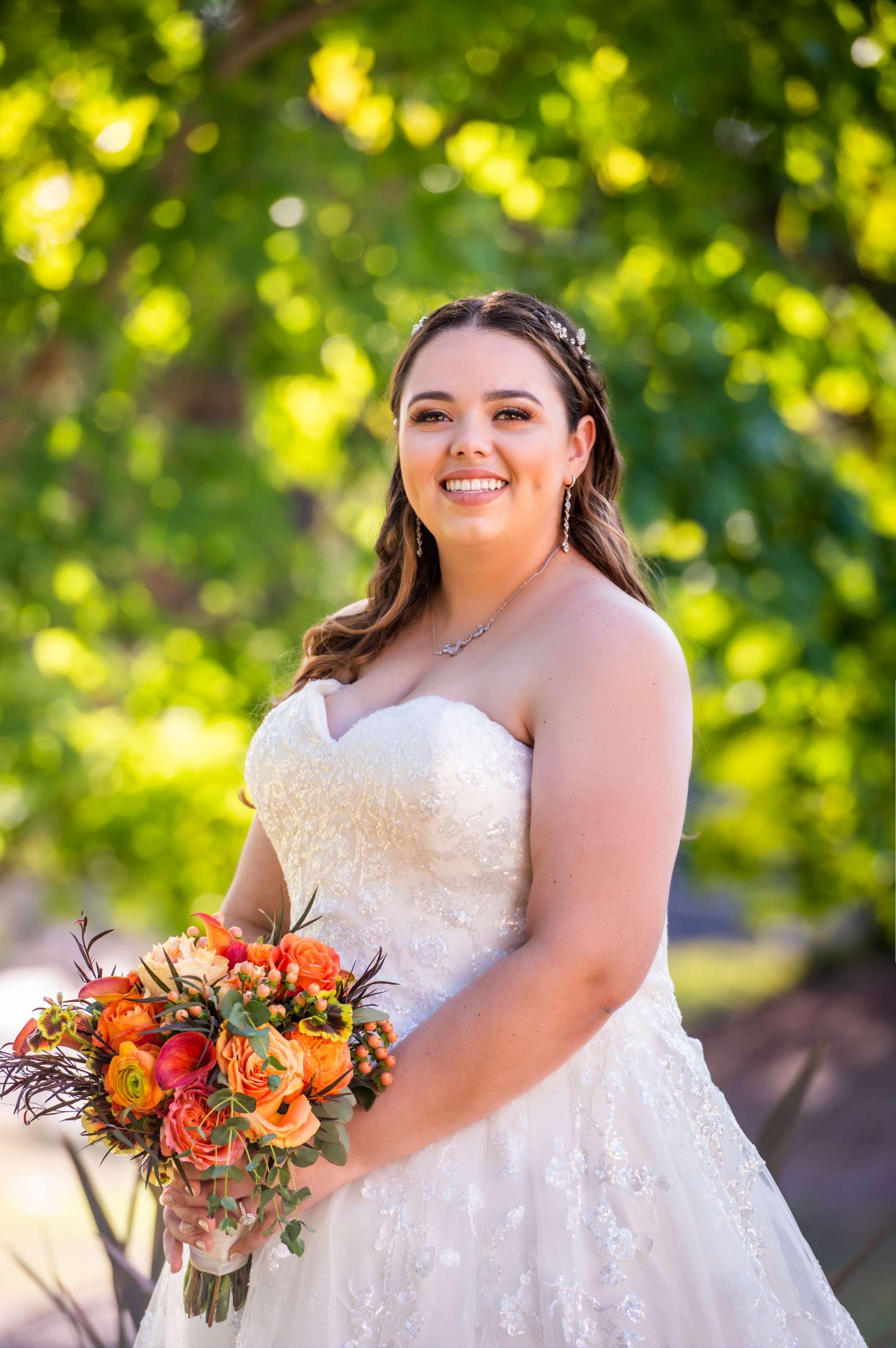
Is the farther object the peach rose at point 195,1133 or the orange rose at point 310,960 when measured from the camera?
the orange rose at point 310,960

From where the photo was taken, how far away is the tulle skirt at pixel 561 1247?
6.98 feet

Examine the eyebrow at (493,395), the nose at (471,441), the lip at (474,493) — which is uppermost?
the eyebrow at (493,395)

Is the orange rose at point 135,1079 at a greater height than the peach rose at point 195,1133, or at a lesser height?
greater

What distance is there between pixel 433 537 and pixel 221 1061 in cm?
137

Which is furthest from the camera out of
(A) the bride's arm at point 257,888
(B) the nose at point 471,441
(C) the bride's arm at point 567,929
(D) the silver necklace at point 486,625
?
(A) the bride's arm at point 257,888

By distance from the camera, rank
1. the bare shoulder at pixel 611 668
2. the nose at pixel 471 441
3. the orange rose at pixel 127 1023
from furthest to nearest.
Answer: the nose at pixel 471 441 < the bare shoulder at pixel 611 668 < the orange rose at pixel 127 1023

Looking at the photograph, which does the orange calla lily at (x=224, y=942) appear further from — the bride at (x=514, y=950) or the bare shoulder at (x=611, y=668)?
the bare shoulder at (x=611, y=668)

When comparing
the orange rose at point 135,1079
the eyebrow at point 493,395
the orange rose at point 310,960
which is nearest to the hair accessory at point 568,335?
the eyebrow at point 493,395

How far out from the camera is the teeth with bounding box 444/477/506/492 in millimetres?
2498

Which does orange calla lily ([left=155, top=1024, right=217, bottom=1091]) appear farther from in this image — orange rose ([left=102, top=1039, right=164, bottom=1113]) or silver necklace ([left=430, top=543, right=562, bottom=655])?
silver necklace ([left=430, top=543, right=562, bottom=655])

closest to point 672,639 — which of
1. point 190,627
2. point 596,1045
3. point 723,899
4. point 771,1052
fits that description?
point 596,1045

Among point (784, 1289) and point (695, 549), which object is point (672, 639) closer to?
point (784, 1289)

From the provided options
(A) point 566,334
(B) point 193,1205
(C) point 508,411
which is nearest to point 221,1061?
(B) point 193,1205

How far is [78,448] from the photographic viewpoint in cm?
539
